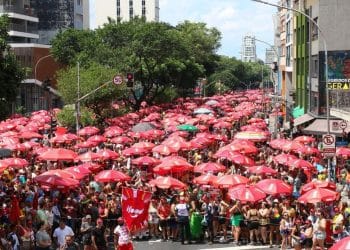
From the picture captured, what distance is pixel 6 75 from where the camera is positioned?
26797 mm

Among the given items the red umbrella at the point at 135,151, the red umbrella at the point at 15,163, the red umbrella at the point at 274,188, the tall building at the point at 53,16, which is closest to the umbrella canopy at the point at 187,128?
the red umbrella at the point at 135,151

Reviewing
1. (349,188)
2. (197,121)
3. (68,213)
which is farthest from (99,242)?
(197,121)

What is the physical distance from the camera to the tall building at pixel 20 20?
8068 centimetres

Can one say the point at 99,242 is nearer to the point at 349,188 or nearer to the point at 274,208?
the point at 274,208

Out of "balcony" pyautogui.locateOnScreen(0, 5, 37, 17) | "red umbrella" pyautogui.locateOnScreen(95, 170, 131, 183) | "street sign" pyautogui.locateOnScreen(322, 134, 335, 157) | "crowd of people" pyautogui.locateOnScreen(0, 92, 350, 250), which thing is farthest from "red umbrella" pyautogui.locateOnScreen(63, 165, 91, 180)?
"balcony" pyautogui.locateOnScreen(0, 5, 37, 17)

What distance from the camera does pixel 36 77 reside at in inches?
3000

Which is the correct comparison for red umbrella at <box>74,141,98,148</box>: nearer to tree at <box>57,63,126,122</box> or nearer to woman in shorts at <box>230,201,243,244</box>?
woman in shorts at <box>230,201,243,244</box>

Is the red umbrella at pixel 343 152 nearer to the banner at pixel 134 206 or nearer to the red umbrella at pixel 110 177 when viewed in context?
the red umbrella at pixel 110 177

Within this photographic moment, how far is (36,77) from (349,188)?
5602 centimetres

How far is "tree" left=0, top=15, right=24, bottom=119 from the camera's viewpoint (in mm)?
26614

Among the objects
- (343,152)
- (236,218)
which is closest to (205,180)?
(236,218)

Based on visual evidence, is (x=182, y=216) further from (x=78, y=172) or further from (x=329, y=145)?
(x=329, y=145)

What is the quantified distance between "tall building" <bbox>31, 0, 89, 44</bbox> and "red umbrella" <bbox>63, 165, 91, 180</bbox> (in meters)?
77.5

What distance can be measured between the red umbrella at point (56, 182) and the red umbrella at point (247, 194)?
15.4 feet
